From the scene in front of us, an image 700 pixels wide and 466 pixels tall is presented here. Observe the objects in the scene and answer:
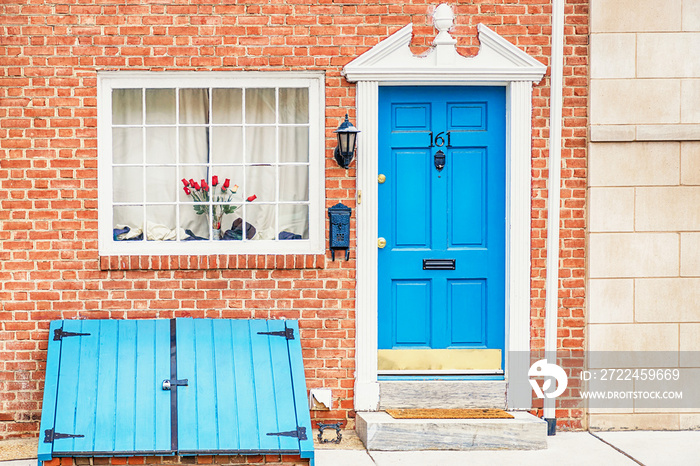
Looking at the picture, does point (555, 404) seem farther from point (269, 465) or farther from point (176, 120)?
point (176, 120)

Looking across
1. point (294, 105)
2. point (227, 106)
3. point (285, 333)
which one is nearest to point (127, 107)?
point (227, 106)

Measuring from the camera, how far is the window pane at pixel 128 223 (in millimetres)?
5641

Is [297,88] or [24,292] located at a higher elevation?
[297,88]

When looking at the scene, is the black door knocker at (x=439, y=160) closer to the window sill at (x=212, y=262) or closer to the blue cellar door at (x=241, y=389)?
the window sill at (x=212, y=262)

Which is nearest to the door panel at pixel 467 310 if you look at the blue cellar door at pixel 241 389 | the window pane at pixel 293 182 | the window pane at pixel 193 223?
the blue cellar door at pixel 241 389

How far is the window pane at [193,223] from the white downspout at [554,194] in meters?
2.64

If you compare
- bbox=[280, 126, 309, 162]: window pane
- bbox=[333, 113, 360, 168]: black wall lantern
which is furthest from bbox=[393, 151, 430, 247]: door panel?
bbox=[280, 126, 309, 162]: window pane

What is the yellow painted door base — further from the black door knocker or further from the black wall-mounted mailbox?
the black door knocker

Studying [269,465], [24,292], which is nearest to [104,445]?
[269,465]

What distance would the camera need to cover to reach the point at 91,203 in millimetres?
5496

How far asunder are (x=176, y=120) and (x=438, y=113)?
2.01 meters

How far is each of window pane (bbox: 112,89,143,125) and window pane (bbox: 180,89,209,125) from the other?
32 cm

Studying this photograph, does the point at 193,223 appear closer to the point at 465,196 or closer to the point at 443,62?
the point at 465,196

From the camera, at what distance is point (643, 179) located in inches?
220
